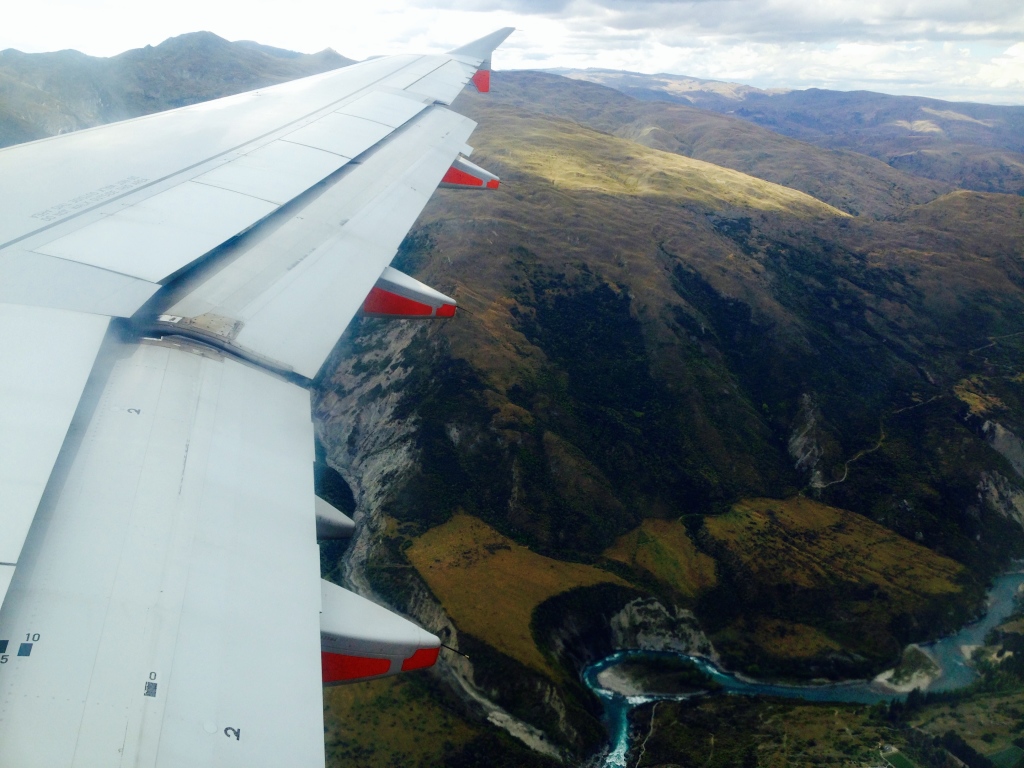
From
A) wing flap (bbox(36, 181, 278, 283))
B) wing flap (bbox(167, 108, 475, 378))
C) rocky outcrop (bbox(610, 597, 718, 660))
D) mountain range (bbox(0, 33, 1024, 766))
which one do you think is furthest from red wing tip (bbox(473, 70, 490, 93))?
rocky outcrop (bbox(610, 597, 718, 660))

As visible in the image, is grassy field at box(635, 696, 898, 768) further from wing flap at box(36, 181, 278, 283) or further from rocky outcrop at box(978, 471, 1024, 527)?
wing flap at box(36, 181, 278, 283)

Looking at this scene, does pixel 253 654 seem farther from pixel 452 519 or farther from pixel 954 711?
pixel 954 711

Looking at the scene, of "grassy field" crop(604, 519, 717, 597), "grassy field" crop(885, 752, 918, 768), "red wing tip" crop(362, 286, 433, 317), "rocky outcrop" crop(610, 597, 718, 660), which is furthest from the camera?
"grassy field" crop(604, 519, 717, 597)

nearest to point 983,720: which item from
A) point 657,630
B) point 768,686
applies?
point 768,686

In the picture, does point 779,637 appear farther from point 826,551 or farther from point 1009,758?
point 1009,758

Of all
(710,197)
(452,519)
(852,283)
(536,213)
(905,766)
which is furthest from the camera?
(710,197)

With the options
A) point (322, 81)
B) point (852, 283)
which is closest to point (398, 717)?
point (322, 81)
